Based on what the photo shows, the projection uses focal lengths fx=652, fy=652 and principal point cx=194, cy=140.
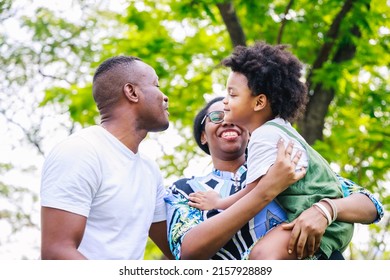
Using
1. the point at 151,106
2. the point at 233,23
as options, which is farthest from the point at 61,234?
the point at 233,23

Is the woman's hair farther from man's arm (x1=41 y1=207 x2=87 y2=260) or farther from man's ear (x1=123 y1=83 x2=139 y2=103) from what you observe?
man's arm (x1=41 y1=207 x2=87 y2=260)

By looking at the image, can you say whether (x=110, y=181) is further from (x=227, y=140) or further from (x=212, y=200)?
(x=227, y=140)

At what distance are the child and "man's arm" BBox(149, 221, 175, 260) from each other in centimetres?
31

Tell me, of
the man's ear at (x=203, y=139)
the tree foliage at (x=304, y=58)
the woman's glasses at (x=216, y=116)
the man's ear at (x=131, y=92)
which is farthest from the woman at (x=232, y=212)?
the tree foliage at (x=304, y=58)

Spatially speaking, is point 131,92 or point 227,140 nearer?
point 131,92

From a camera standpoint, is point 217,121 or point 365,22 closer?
point 217,121

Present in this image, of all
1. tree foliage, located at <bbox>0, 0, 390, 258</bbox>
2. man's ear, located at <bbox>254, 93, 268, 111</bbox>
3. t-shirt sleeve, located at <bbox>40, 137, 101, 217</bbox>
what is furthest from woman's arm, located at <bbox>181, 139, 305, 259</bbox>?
tree foliage, located at <bbox>0, 0, 390, 258</bbox>

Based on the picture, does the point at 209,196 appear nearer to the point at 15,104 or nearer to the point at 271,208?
the point at 271,208

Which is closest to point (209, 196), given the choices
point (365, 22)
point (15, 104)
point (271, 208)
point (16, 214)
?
point (271, 208)

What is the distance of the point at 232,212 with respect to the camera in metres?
3.04

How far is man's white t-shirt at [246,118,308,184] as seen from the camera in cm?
312

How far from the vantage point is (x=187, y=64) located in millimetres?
9391

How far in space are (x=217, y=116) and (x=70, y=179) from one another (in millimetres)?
1165
